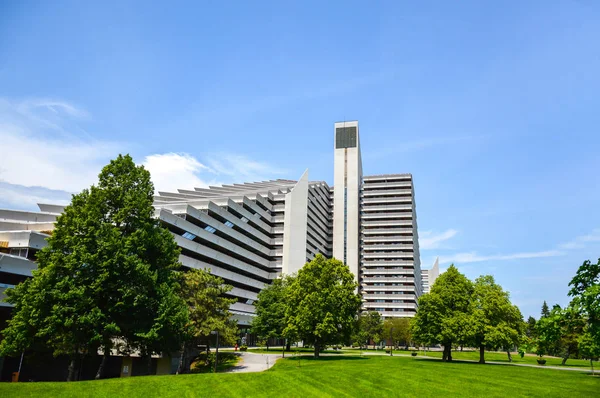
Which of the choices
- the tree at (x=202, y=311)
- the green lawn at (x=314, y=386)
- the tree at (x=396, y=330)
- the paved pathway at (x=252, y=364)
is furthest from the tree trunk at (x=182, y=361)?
the tree at (x=396, y=330)

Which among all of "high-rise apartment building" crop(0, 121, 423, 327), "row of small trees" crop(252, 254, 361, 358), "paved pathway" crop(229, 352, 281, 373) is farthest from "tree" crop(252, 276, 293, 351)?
"paved pathway" crop(229, 352, 281, 373)

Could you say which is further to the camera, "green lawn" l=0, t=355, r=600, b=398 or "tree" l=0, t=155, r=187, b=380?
"tree" l=0, t=155, r=187, b=380

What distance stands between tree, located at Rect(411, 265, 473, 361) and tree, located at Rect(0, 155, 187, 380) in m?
34.9

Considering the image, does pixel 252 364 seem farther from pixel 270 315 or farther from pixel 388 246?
pixel 388 246

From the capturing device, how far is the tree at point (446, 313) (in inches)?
2135

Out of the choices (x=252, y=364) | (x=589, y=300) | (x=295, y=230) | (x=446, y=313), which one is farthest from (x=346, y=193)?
(x=589, y=300)

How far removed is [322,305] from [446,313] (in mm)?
17087

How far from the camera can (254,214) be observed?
9562 centimetres

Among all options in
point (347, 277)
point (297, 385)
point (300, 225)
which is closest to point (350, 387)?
point (297, 385)

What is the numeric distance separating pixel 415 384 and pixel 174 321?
19.0 m

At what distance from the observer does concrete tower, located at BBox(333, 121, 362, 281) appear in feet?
480

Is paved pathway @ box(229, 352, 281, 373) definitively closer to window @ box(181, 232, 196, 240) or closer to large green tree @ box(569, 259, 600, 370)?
window @ box(181, 232, 196, 240)

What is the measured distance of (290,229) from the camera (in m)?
104

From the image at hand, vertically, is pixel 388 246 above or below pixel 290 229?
above
